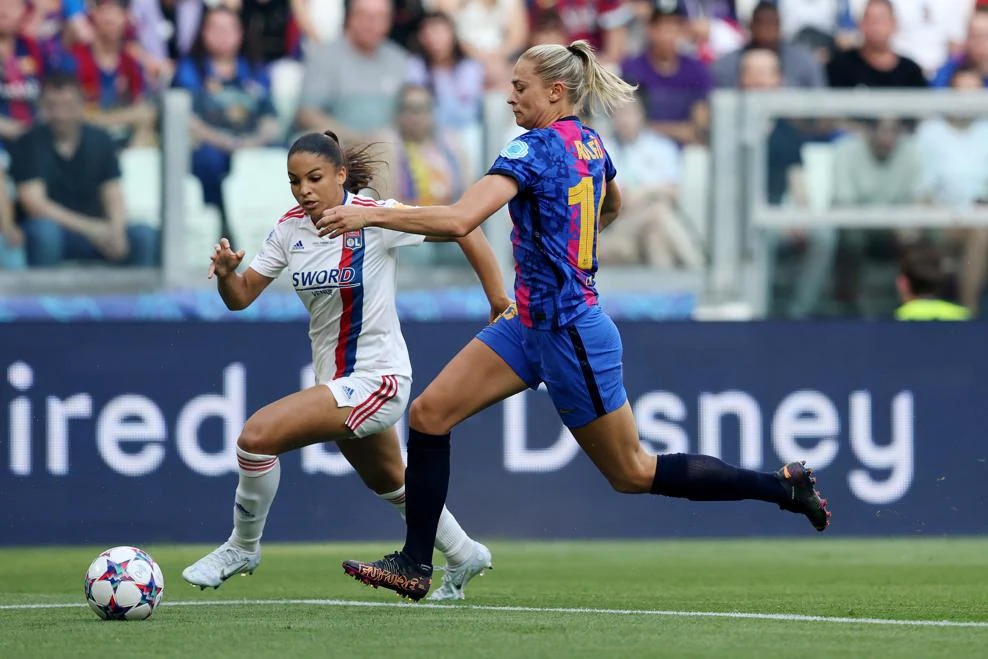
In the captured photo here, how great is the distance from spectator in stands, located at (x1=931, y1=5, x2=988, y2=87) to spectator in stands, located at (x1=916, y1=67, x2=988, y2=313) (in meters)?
1.62

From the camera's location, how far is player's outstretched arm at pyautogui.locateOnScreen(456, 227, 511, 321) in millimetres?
6824

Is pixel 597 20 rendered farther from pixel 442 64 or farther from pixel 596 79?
pixel 596 79

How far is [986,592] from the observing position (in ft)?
24.6

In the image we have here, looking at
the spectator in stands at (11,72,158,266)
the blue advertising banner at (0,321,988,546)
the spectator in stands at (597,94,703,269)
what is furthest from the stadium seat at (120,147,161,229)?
the spectator in stands at (597,94,703,269)

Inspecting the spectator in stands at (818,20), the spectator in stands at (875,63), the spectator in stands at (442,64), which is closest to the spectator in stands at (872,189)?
the spectator in stands at (875,63)

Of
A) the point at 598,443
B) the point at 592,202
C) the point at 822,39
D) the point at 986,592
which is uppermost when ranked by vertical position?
the point at 822,39

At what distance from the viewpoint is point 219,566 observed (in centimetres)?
698

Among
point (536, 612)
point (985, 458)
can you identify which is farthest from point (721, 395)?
point (536, 612)

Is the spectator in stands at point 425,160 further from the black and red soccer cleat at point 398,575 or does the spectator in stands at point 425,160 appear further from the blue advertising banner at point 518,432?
the black and red soccer cleat at point 398,575

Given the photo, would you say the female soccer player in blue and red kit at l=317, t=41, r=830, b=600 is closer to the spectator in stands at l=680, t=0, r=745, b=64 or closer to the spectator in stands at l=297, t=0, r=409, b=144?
the spectator in stands at l=297, t=0, r=409, b=144

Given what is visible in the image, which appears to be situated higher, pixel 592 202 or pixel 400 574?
pixel 592 202

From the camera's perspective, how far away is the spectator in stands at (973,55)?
1294 cm

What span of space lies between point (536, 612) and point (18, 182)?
5.82 metres

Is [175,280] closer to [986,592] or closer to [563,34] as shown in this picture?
[563,34]
